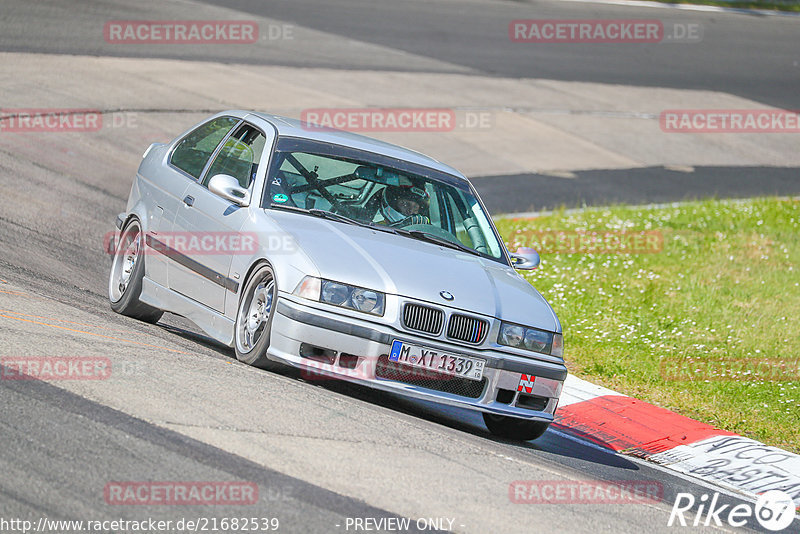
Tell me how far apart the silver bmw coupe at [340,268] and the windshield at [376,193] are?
11 mm

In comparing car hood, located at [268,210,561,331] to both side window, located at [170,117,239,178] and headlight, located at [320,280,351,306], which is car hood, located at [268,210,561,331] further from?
side window, located at [170,117,239,178]

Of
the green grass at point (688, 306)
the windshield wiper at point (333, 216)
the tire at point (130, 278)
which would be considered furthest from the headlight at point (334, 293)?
the green grass at point (688, 306)

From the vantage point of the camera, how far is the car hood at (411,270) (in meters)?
6.90

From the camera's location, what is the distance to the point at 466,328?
6.96 meters

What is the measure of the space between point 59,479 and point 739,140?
68.2 feet

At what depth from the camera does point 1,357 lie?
20.0ft

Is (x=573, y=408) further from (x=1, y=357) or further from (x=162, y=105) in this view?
(x=162, y=105)

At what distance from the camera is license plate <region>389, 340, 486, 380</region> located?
679 cm

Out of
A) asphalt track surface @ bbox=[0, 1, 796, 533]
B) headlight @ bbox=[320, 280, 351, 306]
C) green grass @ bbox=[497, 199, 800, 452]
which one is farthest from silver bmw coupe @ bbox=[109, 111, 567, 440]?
green grass @ bbox=[497, 199, 800, 452]

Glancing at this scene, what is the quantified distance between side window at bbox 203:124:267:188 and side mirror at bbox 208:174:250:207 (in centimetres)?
26

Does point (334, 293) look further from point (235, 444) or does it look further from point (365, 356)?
point (235, 444)

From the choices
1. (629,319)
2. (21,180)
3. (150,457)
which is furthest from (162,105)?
(150,457)

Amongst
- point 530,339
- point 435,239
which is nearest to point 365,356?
point 530,339

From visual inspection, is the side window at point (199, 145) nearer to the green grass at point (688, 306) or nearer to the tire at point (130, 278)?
the tire at point (130, 278)
